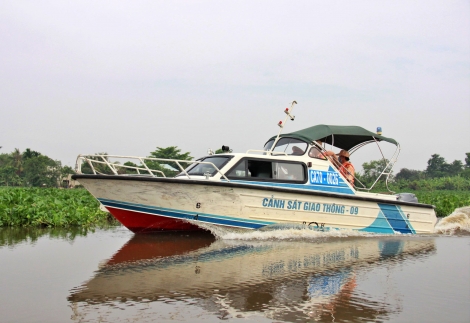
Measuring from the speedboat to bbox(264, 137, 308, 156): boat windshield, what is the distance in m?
0.02

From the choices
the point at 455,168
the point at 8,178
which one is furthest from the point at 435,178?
the point at 8,178

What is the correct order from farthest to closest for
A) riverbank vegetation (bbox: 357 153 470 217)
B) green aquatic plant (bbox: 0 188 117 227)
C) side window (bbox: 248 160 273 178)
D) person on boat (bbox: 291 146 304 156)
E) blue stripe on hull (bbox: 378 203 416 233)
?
1. riverbank vegetation (bbox: 357 153 470 217)
2. blue stripe on hull (bbox: 378 203 416 233)
3. green aquatic plant (bbox: 0 188 117 227)
4. person on boat (bbox: 291 146 304 156)
5. side window (bbox: 248 160 273 178)

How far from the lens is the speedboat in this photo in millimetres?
9203

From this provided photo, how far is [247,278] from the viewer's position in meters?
5.90

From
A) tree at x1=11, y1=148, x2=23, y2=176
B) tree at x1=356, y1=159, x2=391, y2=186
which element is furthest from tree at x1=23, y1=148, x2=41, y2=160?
tree at x1=356, y1=159, x2=391, y2=186

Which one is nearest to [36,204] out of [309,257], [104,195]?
[104,195]

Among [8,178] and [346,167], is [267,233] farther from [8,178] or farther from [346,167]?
[8,178]

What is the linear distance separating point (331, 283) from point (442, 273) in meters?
1.86

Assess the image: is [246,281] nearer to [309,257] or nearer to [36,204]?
[309,257]

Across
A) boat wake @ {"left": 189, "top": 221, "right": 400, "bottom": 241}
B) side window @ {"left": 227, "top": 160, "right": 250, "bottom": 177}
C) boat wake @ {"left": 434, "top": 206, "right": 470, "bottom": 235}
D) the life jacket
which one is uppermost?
the life jacket

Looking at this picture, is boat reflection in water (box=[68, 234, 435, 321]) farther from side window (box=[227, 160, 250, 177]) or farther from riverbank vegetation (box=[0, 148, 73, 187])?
riverbank vegetation (box=[0, 148, 73, 187])

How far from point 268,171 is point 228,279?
4436 millimetres

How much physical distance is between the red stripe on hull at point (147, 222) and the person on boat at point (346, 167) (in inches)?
151

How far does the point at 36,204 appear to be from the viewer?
1206 centimetres
